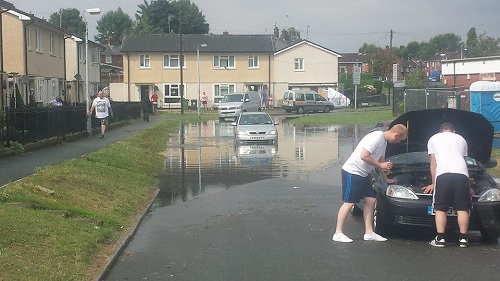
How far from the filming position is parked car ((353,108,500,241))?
9.90m

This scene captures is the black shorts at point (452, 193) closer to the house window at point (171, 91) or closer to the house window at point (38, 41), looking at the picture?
the house window at point (38, 41)

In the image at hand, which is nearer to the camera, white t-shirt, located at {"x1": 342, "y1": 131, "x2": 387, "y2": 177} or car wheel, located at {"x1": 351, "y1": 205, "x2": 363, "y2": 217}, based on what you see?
white t-shirt, located at {"x1": 342, "y1": 131, "x2": 387, "y2": 177}

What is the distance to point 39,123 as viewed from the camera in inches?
838

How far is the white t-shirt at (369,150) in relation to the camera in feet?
32.3

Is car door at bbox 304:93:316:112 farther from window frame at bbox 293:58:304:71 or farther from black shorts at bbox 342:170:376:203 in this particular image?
black shorts at bbox 342:170:376:203

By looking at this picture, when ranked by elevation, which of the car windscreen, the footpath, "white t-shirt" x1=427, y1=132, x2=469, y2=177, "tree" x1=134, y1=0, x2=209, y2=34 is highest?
"tree" x1=134, y1=0, x2=209, y2=34

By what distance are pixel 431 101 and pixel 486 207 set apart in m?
26.7

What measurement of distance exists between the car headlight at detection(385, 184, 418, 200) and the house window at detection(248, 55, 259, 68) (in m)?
62.9

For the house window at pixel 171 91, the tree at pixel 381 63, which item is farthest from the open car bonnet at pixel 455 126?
the tree at pixel 381 63

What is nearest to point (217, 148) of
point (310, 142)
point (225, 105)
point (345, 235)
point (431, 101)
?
point (310, 142)

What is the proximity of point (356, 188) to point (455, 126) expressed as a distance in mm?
2273

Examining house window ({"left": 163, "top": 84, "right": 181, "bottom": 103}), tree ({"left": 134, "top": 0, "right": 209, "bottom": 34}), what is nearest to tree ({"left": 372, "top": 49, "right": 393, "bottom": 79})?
tree ({"left": 134, "top": 0, "right": 209, "bottom": 34})

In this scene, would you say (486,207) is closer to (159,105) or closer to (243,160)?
(243,160)

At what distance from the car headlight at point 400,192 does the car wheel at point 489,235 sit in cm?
101
